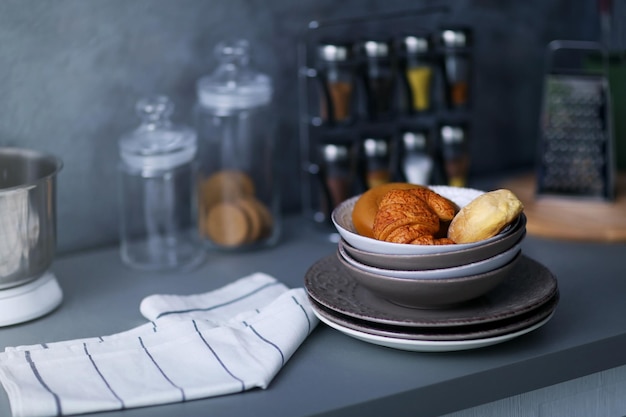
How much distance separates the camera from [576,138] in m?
1.72

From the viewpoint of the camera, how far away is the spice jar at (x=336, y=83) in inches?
61.4

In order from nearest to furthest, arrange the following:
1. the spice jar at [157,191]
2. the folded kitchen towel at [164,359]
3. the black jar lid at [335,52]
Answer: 1. the folded kitchen towel at [164,359]
2. the spice jar at [157,191]
3. the black jar lid at [335,52]

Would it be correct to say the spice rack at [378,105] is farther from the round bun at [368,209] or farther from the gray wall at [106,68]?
the round bun at [368,209]

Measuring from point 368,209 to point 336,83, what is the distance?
Result: 0.44 m

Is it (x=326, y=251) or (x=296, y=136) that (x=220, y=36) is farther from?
(x=326, y=251)

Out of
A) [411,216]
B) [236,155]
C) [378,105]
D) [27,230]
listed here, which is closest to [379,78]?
[378,105]

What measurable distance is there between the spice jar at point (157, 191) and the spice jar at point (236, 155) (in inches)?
1.8

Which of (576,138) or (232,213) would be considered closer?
(232,213)

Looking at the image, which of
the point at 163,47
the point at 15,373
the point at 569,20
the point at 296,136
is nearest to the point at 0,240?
the point at 15,373

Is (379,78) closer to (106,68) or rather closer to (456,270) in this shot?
(106,68)

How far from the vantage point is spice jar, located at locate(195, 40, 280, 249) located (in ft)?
5.03

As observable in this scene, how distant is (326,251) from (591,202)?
1.63 ft

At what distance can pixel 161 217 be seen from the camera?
1.62 metres

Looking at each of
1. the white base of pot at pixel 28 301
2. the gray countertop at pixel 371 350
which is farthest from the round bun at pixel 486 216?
the white base of pot at pixel 28 301
